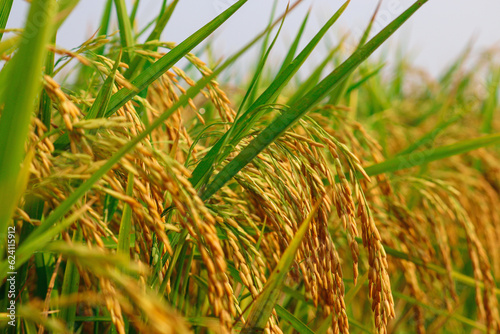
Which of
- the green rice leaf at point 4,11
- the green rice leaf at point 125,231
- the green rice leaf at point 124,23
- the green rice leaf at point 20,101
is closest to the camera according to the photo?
the green rice leaf at point 20,101

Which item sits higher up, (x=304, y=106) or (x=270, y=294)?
(x=304, y=106)

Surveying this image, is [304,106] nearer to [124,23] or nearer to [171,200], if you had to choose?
[171,200]

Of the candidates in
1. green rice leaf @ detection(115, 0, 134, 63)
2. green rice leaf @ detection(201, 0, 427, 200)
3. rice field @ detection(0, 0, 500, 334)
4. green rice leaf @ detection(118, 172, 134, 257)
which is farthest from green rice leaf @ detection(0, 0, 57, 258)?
green rice leaf @ detection(115, 0, 134, 63)

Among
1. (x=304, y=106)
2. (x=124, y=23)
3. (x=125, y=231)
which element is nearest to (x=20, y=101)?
(x=125, y=231)

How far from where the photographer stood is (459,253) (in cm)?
238

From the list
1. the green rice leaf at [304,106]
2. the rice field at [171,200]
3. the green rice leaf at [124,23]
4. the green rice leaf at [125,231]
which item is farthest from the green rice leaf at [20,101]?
the green rice leaf at [124,23]

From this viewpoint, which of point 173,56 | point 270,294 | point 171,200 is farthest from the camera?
point 171,200

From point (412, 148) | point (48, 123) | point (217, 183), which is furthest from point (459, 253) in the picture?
point (48, 123)

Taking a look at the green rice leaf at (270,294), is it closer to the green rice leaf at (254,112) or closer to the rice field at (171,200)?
the rice field at (171,200)

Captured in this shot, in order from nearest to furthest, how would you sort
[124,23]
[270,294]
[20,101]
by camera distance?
[20,101], [270,294], [124,23]

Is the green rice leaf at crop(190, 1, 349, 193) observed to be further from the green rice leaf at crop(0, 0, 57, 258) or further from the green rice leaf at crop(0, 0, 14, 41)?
the green rice leaf at crop(0, 0, 14, 41)

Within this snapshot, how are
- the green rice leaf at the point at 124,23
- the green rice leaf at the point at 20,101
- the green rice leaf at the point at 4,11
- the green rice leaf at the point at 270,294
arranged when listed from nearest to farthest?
the green rice leaf at the point at 20,101 < the green rice leaf at the point at 270,294 < the green rice leaf at the point at 4,11 < the green rice leaf at the point at 124,23

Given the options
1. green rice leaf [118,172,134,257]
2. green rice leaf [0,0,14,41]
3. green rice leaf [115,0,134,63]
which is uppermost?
green rice leaf [115,0,134,63]

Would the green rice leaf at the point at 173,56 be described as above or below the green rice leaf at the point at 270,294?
above
